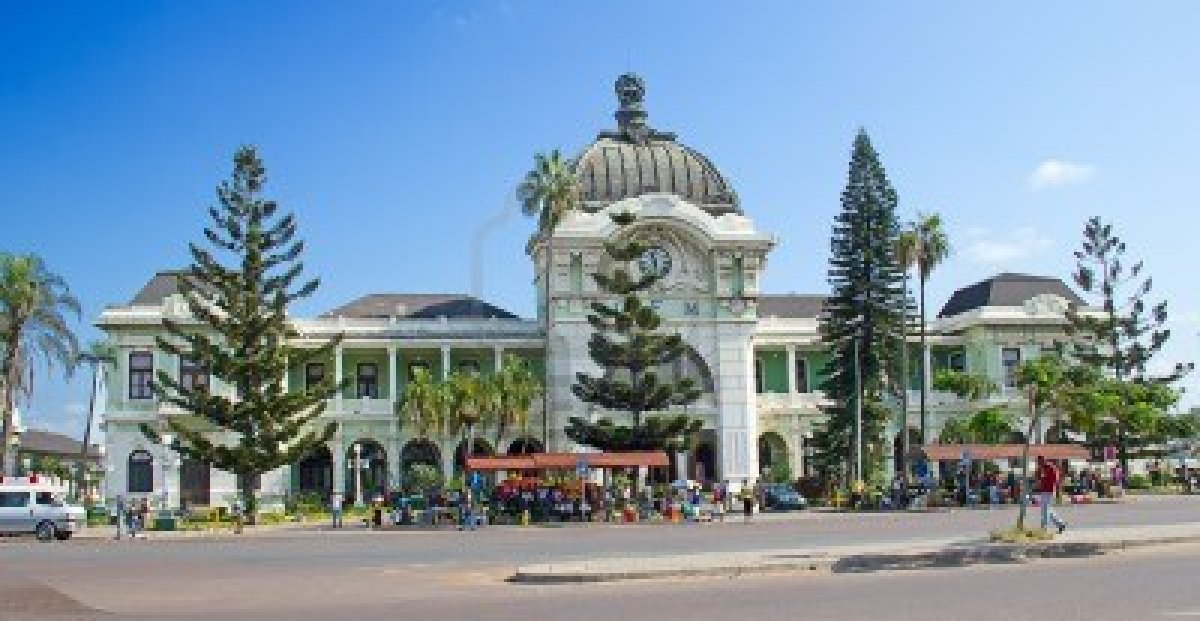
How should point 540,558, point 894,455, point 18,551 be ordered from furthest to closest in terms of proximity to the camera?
point 894,455
point 18,551
point 540,558

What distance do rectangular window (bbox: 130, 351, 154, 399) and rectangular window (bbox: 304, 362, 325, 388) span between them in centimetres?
714

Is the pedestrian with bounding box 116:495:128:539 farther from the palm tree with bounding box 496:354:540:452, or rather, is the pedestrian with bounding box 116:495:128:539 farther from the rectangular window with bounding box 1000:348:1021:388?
the rectangular window with bounding box 1000:348:1021:388

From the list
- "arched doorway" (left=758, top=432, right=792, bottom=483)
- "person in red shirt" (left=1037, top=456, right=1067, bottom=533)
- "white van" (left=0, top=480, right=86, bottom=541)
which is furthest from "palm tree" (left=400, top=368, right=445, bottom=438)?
"person in red shirt" (left=1037, top=456, right=1067, bottom=533)

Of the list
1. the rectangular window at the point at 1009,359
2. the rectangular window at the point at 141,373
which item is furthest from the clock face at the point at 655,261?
the rectangular window at the point at 141,373

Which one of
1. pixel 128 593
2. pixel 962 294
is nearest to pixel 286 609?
pixel 128 593

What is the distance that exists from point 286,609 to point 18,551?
19.5 meters

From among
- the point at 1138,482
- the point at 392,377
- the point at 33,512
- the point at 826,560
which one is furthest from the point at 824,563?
the point at 1138,482

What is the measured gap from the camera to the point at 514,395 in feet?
192

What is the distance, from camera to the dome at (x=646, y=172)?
63625 millimetres

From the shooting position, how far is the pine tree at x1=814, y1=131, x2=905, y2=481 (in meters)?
61.1

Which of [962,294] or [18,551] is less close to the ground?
[962,294]

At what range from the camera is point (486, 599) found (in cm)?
1653

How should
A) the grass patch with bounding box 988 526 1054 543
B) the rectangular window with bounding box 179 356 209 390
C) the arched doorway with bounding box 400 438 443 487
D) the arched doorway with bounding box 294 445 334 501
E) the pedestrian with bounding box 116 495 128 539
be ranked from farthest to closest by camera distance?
the arched doorway with bounding box 294 445 334 501 < the arched doorway with bounding box 400 438 443 487 < the rectangular window with bounding box 179 356 209 390 < the pedestrian with bounding box 116 495 128 539 < the grass patch with bounding box 988 526 1054 543

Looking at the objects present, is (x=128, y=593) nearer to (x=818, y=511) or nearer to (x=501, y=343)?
(x=818, y=511)
